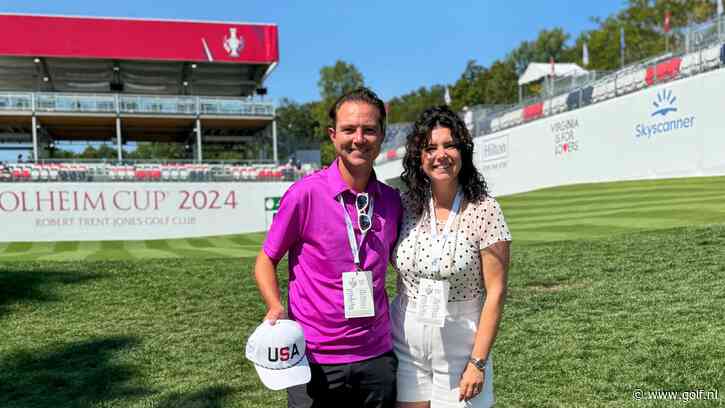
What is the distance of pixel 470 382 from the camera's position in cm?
238

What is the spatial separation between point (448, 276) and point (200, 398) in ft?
10.2

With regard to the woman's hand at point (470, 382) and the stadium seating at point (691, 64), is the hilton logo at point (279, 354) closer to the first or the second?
the woman's hand at point (470, 382)

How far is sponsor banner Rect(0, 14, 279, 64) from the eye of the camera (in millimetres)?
34531

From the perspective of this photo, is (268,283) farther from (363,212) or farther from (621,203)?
(621,203)

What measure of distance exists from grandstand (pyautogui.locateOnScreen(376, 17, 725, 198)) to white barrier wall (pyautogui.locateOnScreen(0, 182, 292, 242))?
42.6 ft

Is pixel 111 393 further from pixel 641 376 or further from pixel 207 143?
pixel 207 143

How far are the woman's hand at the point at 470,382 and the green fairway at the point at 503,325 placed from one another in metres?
2.00

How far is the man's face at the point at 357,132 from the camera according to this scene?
2.38 meters

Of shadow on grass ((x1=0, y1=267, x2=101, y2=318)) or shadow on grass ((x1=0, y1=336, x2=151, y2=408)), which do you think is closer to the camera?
shadow on grass ((x1=0, y1=336, x2=151, y2=408))

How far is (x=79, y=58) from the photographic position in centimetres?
3581

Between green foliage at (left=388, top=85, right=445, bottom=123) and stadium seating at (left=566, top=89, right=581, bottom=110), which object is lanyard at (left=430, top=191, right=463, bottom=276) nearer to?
stadium seating at (left=566, top=89, right=581, bottom=110)

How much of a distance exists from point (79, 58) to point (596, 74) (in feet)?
105

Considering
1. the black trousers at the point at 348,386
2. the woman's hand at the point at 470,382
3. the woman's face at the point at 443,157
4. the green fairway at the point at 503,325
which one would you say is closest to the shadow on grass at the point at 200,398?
the green fairway at the point at 503,325

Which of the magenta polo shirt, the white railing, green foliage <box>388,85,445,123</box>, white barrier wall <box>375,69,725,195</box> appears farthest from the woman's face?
green foliage <box>388,85,445,123</box>
